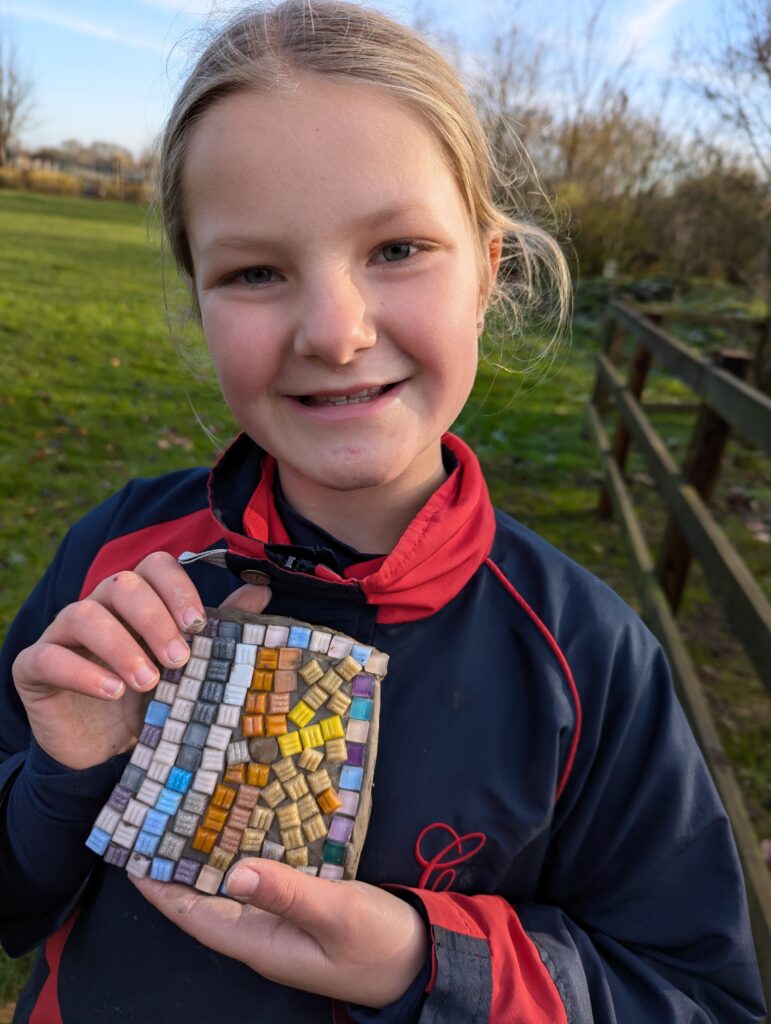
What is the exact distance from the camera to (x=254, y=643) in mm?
1188

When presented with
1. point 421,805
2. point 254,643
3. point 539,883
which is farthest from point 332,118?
point 539,883

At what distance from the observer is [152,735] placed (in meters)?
1.19

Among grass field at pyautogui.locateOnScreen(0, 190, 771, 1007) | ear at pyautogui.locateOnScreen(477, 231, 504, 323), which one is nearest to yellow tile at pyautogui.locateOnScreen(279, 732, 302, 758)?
ear at pyautogui.locateOnScreen(477, 231, 504, 323)

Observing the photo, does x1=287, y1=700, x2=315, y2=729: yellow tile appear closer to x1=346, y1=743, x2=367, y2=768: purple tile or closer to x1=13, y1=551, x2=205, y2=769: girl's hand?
x1=346, y1=743, x2=367, y2=768: purple tile

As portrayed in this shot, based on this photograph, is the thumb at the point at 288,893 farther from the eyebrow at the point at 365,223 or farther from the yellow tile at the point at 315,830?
the eyebrow at the point at 365,223

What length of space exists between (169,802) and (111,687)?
7.8 inches

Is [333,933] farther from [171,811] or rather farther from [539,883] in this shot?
[539,883]

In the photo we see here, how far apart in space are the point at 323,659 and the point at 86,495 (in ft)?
16.7

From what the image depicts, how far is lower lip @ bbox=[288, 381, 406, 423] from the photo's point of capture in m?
1.22

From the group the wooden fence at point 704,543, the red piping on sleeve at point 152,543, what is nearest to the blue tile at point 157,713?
the red piping on sleeve at point 152,543

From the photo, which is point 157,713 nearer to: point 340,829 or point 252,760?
point 252,760

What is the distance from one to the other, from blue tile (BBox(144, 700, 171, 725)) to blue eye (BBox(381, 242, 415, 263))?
76 cm

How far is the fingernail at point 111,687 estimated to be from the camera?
3.69ft

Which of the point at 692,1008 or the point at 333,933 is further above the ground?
the point at 333,933
